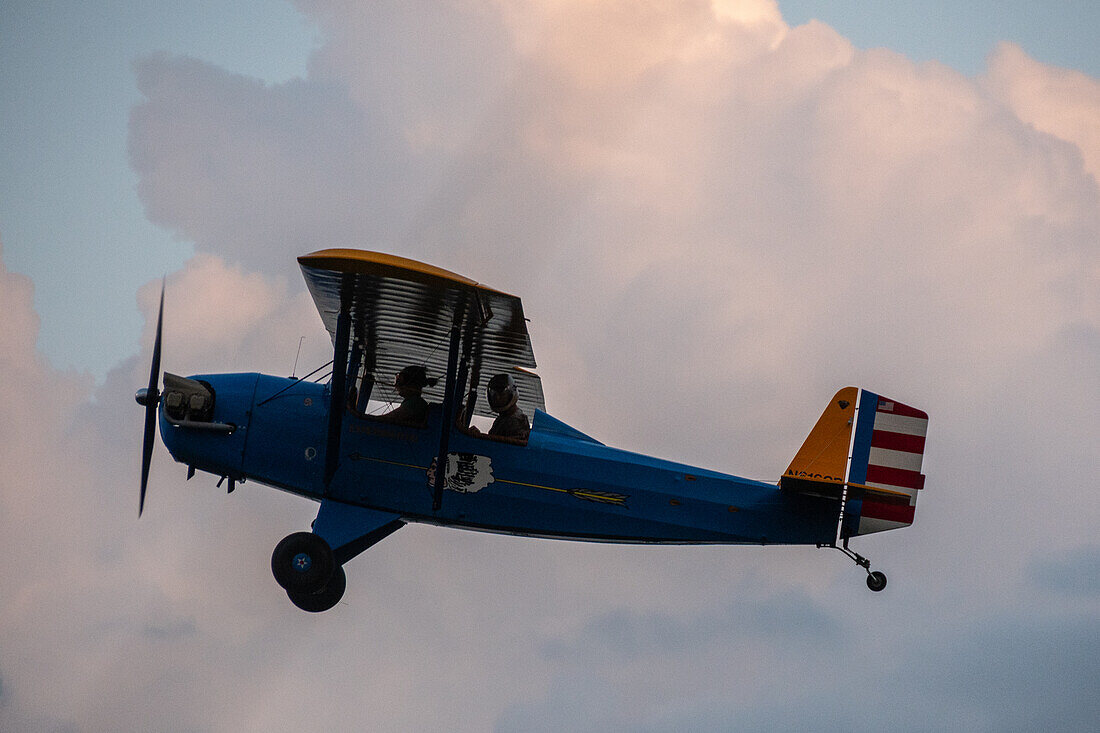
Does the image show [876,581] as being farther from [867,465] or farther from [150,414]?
[150,414]

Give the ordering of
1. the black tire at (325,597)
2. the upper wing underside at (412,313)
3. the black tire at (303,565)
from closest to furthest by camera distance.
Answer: the upper wing underside at (412,313)
the black tire at (303,565)
the black tire at (325,597)

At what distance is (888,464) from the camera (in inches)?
441

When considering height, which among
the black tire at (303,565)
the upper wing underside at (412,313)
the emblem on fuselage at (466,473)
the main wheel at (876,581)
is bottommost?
the black tire at (303,565)

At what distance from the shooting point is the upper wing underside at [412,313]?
935 centimetres

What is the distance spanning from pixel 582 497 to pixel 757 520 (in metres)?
1.87

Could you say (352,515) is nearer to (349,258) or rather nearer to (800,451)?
(349,258)

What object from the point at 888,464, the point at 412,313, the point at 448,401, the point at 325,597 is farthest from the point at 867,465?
the point at 325,597

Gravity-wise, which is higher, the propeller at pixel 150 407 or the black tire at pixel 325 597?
the propeller at pixel 150 407

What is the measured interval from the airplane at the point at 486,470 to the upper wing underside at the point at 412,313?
2.4 inches

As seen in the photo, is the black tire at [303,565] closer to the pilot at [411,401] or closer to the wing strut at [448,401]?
the wing strut at [448,401]

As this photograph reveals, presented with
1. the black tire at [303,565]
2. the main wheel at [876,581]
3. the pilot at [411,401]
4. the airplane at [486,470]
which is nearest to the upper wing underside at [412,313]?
the airplane at [486,470]

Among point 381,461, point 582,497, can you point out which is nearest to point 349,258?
point 381,461

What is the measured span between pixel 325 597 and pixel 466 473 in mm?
1959

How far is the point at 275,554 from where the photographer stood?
1084 cm
